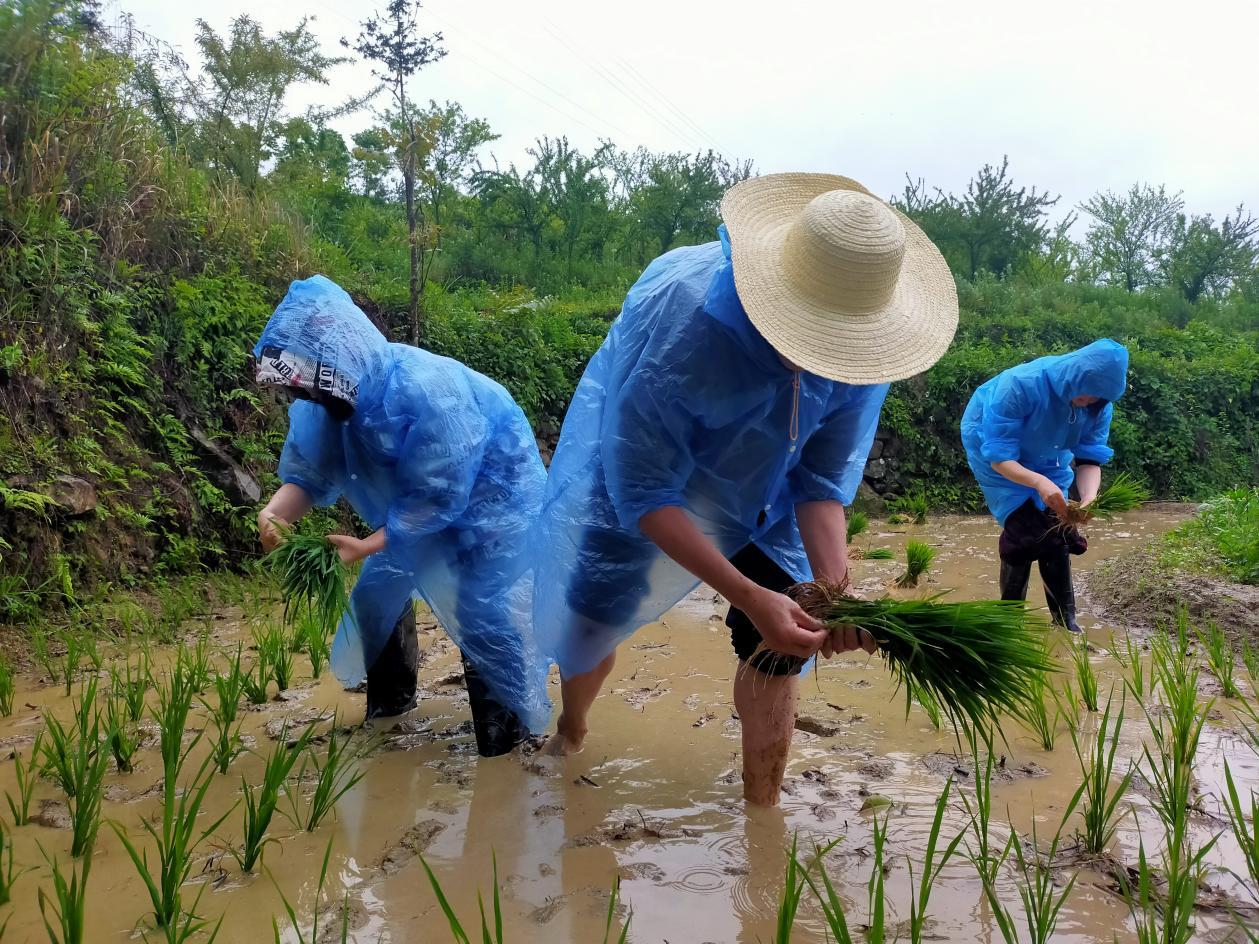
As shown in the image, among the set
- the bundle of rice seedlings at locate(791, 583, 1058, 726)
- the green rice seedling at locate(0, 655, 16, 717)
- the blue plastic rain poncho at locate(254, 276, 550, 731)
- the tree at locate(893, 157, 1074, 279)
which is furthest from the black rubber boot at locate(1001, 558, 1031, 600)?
the tree at locate(893, 157, 1074, 279)

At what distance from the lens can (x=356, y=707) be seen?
3445 millimetres

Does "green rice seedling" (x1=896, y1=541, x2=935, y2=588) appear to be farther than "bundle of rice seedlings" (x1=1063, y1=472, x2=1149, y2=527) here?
Yes

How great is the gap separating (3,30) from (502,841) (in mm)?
5282

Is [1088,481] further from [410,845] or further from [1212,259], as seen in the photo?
[1212,259]

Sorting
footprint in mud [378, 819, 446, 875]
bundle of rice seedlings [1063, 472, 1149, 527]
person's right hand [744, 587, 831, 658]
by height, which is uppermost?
bundle of rice seedlings [1063, 472, 1149, 527]

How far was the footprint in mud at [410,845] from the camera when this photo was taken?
220 centimetres

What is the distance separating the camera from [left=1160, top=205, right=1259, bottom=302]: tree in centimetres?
1947

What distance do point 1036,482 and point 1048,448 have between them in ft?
1.16

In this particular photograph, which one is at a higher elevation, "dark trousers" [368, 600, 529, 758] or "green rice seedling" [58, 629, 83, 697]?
"dark trousers" [368, 600, 529, 758]

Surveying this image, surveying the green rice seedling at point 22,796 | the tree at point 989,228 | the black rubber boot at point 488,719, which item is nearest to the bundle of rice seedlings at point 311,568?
the black rubber boot at point 488,719

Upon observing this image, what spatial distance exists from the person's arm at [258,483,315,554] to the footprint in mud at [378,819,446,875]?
1041mm

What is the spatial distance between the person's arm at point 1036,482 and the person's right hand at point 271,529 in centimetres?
336

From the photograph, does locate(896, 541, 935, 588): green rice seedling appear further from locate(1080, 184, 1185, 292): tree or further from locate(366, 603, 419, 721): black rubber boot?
locate(1080, 184, 1185, 292): tree

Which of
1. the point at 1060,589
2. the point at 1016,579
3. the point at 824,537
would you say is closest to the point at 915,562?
the point at 1016,579
